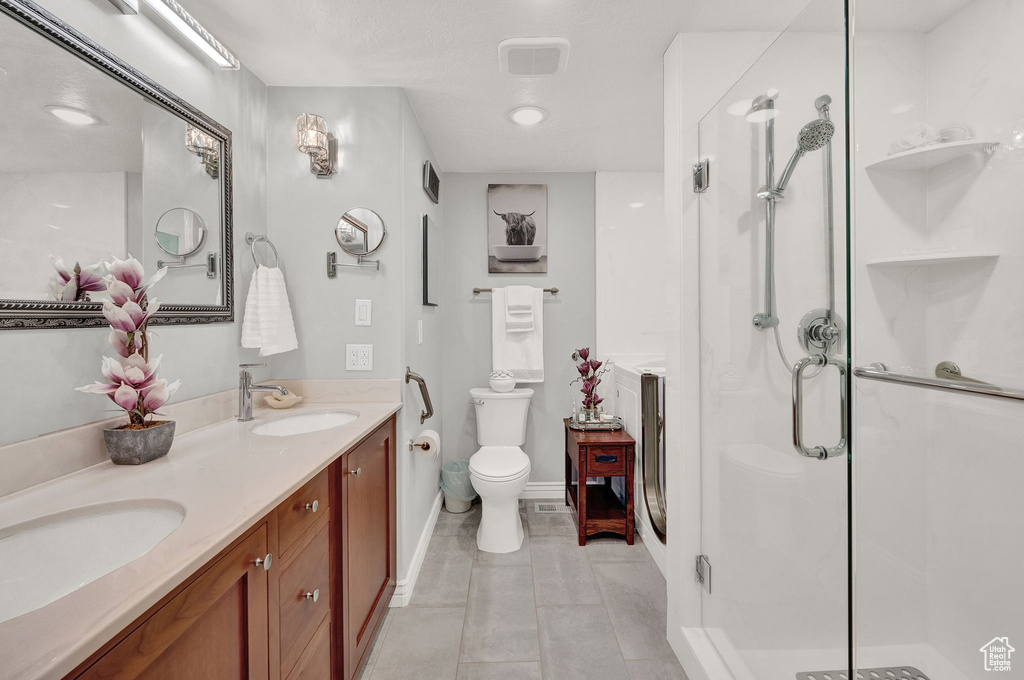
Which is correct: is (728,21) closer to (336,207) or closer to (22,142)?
(336,207)

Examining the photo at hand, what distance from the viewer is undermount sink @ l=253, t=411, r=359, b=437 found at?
5.49 feet

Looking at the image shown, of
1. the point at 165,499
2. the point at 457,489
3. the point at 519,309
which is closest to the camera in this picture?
the point at 165,499

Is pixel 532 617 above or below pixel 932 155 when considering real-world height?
below

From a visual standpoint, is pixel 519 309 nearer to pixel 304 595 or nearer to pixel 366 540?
pixel 366 540

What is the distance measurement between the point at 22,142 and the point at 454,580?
210 cm

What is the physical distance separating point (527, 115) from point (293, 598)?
2.22 m

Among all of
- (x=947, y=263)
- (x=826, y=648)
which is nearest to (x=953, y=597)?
(x=826, y=648)

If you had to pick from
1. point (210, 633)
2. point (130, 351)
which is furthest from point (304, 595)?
point (130, 351)

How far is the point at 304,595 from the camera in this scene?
112 centimetres

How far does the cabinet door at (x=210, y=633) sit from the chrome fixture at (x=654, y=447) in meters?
1.86

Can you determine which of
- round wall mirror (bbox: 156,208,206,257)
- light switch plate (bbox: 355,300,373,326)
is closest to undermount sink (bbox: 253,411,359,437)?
light switch plate (bbox: 355,300,373,326)

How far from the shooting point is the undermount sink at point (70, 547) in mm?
677

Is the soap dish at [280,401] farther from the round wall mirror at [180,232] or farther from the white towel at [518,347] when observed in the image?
the white towel at [518,347]

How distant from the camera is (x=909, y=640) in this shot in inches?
42.5
